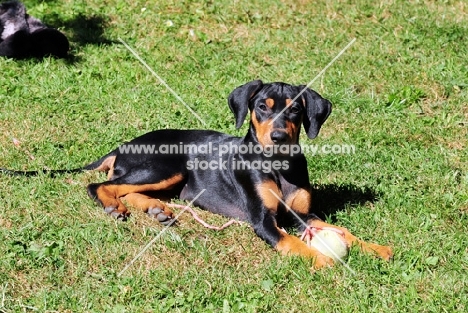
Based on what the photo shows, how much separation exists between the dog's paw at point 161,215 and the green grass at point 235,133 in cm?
7

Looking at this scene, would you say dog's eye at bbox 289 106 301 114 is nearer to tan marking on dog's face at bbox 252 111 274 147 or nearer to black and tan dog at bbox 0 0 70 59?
tan marking on dog's face at bbox 252 111 274 147

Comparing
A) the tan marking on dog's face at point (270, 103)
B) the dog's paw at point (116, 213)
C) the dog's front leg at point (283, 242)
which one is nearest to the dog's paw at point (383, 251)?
the dog's front leg at point (283, 242)

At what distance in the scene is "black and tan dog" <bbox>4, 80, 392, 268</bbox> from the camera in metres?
5.51

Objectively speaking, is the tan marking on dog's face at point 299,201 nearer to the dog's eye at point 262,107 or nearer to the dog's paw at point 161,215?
the dog's eye at point 262,107

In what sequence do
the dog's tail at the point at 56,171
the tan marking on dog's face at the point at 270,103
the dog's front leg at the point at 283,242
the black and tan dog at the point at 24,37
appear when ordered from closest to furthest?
1. the dog's front leg at the point at 283,242
2. the tan marking on dog's face at the point at 270,103
3. the dog's tail at the point at 56,171
4. the black and tan dog at the point at 24,37

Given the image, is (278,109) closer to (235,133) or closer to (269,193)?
(269,193)

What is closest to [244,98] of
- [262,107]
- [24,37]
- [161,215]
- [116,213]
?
[262,107]

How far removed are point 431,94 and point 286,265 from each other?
13.6ft

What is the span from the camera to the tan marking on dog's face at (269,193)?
5.65 meters

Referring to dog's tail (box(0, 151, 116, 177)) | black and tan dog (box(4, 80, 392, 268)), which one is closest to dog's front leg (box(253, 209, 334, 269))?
black and tan dog (box(4, 80, 392, 268))

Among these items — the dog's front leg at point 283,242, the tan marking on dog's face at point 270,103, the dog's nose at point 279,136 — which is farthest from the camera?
the tan marking on dog's face at point 270,103

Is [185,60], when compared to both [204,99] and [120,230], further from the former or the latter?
[120,230]

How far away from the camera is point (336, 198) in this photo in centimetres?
630

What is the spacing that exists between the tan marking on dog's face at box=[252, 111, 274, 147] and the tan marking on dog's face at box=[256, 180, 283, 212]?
0.34m
